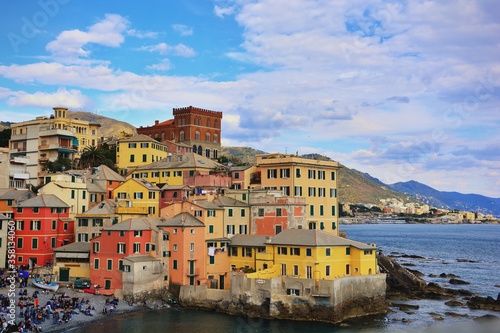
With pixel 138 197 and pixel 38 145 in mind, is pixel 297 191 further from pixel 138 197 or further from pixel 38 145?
pixel 38 145

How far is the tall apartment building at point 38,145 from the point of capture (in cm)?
10856

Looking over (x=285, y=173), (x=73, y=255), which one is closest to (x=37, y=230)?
(x=73, y=255)

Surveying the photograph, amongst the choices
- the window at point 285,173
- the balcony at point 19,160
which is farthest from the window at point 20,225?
the window at point 285,173

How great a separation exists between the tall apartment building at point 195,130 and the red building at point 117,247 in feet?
189

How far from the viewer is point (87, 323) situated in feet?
200

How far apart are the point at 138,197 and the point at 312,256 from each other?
104 feet

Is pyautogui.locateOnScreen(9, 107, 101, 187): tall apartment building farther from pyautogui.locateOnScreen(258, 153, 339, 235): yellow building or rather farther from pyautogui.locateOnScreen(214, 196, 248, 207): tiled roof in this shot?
pyautogui.locateOnScreen(214, 196, 248, 207): tiled roof

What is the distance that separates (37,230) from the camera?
7825 cm

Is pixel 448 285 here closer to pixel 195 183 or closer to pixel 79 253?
pixel 195 183

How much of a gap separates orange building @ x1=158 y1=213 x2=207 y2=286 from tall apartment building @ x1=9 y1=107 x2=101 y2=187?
4772cm

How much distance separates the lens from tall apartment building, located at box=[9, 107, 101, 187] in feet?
356

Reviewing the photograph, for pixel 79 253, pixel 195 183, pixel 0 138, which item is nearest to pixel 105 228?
pixel 79 253

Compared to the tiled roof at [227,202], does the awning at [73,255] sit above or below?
below

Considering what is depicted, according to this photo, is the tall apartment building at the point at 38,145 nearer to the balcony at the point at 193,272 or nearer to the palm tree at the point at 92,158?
the palm tree at the point at 92,158
